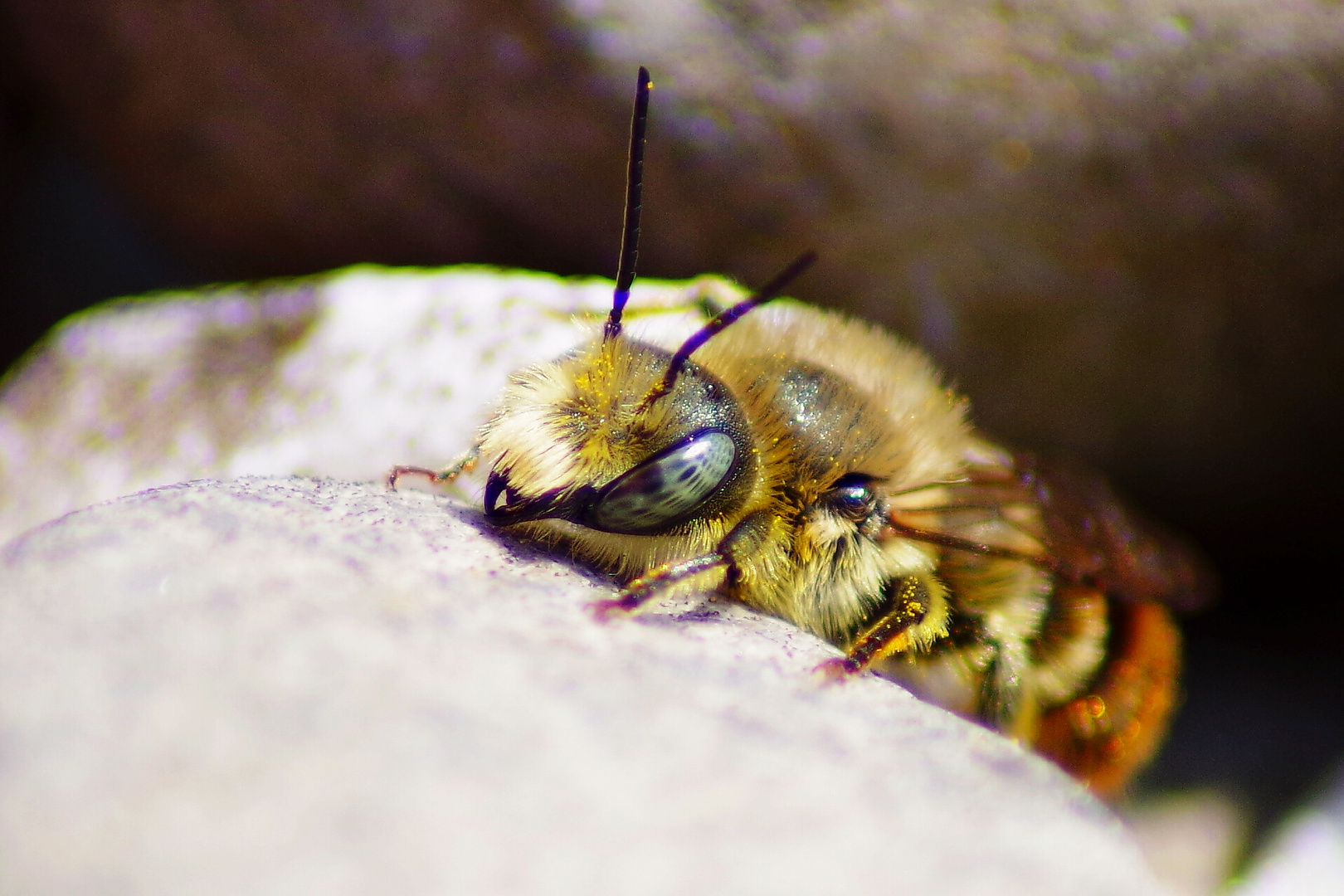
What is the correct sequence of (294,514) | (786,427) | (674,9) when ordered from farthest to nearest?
(674,9) < (786,427) < (294,514)

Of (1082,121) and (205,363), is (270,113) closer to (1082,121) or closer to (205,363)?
(205,363)

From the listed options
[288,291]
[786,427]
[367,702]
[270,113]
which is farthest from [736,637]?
[270,113]

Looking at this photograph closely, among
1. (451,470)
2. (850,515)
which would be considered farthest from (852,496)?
(451,470)

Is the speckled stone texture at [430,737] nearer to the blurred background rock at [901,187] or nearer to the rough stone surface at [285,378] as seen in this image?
the rough stone surface at [285,378]

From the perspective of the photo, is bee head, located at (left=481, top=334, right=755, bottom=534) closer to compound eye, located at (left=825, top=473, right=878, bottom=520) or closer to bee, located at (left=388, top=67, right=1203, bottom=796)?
bee, located at (left=388, top=67, right=1203, bottom=796)

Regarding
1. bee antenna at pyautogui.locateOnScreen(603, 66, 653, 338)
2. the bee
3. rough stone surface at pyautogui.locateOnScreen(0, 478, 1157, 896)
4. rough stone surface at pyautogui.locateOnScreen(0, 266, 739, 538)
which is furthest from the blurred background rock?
rough stone surface at pyautogui.locateOnScreen(0, 478, 1157, 896)

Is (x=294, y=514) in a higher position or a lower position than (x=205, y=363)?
higher
